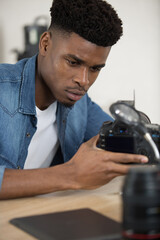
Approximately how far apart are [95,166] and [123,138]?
166mm

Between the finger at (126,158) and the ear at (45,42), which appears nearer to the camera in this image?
the finger at (126,158)

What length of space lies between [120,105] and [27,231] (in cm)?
31

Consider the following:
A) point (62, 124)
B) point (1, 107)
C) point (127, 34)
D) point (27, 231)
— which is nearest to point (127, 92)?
point (127, 34)

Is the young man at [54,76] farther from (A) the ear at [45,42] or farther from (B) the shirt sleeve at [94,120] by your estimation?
(B) the shirt sleeve at [94,120]

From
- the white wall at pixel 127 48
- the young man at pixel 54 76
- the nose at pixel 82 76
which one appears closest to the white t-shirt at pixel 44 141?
the young man at pixel 54 76

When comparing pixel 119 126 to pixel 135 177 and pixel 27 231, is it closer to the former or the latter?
pixel 27 231

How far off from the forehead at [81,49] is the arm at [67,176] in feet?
1.26

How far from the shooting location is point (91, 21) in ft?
4.11

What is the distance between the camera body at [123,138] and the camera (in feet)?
3.51

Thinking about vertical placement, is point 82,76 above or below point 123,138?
above

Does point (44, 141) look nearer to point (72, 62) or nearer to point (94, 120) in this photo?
point (94, 120)

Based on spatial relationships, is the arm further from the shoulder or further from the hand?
the shoulder

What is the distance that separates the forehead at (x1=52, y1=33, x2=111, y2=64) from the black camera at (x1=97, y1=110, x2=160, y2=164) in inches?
11.1

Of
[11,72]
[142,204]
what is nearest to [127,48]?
[11,72]
